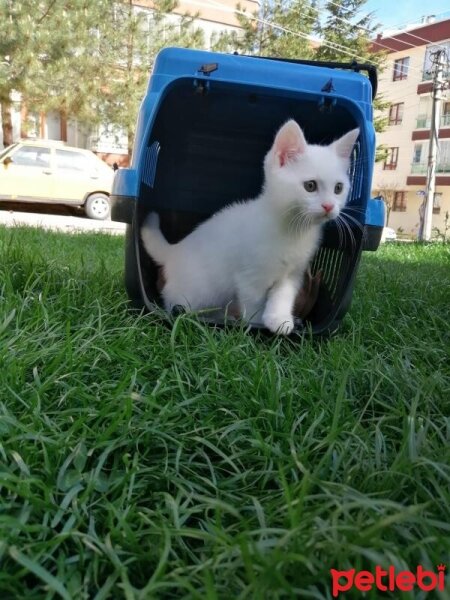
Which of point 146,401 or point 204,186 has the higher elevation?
point 204,186

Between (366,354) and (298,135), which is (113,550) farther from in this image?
(298,135)

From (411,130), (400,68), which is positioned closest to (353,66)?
(411,130)

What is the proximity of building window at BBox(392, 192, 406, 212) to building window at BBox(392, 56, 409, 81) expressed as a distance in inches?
177

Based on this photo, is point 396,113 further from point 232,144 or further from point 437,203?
point 232,144

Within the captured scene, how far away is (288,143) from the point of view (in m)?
1.55

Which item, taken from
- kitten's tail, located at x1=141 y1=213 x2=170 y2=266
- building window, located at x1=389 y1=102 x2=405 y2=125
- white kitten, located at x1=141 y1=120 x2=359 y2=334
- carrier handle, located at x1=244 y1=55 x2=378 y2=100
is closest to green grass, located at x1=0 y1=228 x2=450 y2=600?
white kitten, located at x1=141 y1=120 x2=359 y2=334

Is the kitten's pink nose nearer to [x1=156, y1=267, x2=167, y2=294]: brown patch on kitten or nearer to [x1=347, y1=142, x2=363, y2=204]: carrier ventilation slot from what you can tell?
[x1=347, y1=142, x2=363, y2=204]: carrier ventilation slot

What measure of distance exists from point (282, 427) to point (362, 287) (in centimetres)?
147

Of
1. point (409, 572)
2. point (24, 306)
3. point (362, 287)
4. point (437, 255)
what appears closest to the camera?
point (409, 572)

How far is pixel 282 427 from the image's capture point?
3.36ft

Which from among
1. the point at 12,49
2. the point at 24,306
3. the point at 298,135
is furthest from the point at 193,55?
the point at 12,49

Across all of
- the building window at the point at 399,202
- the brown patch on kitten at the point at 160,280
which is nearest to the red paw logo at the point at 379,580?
the brown patch on kitten at the point at 160,280

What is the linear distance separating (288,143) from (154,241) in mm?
607

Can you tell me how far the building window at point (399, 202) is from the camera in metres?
21.7
